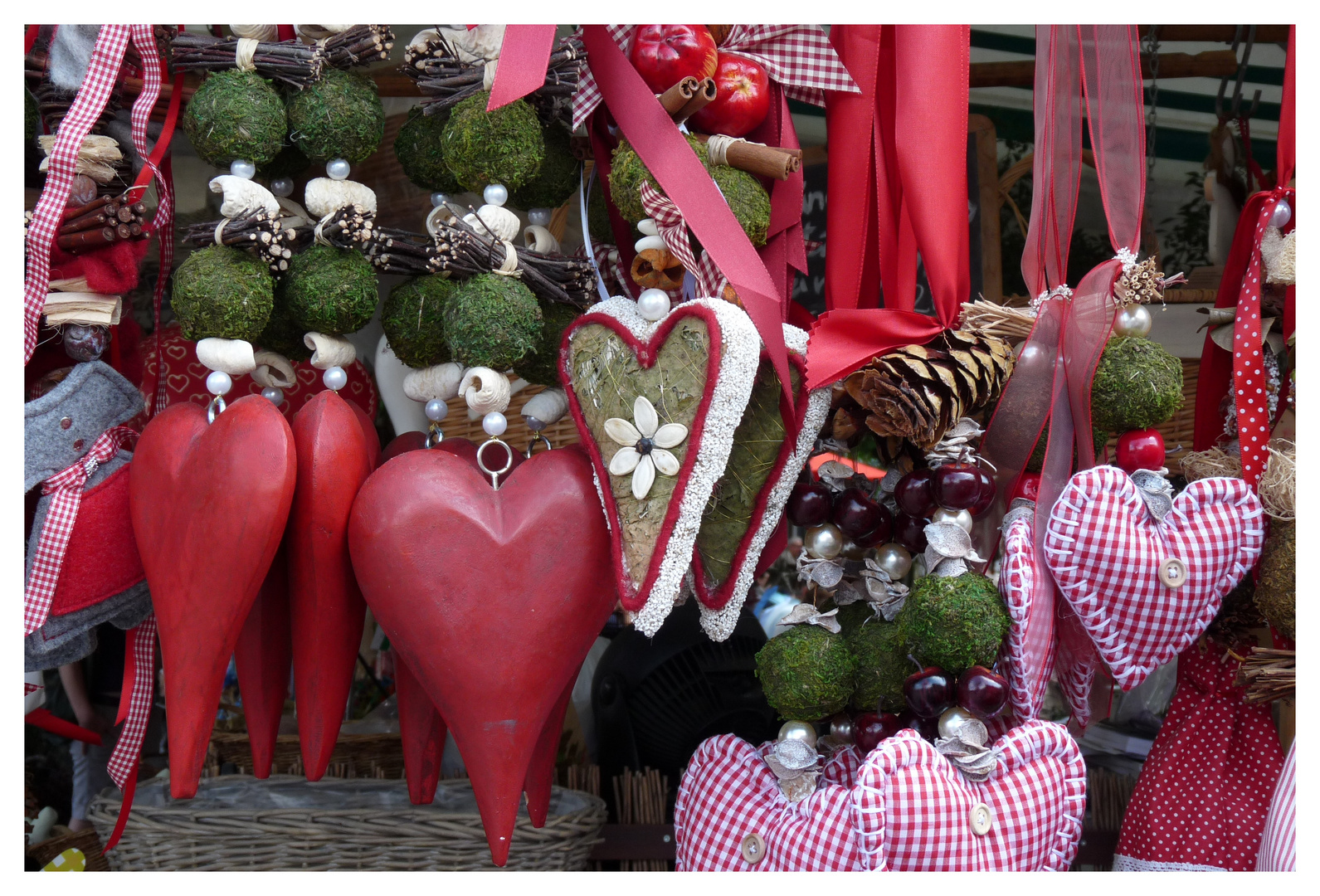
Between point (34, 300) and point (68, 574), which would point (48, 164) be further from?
point (68, 574)

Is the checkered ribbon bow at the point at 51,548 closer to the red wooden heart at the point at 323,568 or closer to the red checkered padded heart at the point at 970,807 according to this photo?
the red wooden heart at the point at 323,568

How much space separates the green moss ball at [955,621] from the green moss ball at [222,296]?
641mm

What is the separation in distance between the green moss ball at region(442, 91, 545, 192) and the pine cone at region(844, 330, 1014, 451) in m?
0.36

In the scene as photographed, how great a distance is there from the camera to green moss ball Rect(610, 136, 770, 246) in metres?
0.88

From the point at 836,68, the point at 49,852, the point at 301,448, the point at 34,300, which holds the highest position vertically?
the point at 836,68

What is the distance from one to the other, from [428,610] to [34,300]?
18.9 inches

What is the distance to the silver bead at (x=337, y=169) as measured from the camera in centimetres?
94

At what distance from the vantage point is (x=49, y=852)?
128cm

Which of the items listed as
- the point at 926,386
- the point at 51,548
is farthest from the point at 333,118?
the point at 926,386

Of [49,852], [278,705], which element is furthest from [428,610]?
[49,852]

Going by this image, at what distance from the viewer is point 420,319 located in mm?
921

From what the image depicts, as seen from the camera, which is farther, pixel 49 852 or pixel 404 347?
pixel 49 852

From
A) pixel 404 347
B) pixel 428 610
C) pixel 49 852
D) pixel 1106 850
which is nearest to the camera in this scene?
pixel 428 610

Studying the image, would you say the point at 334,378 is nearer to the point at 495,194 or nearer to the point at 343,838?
the point at 495,194
